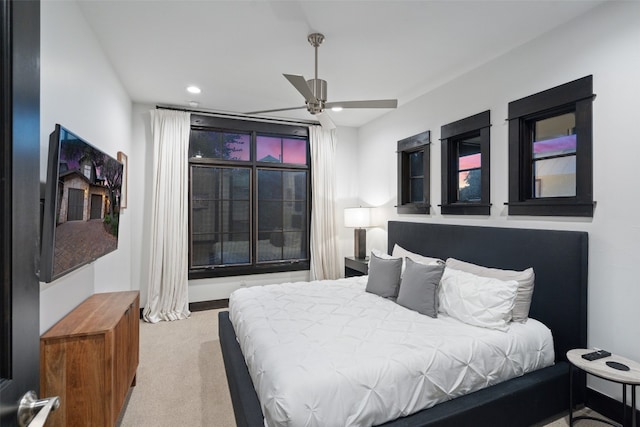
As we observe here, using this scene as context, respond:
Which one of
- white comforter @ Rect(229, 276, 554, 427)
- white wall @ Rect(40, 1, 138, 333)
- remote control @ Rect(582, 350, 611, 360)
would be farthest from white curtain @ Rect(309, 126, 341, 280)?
remote control @ Rect(582, 350, 611, 360)

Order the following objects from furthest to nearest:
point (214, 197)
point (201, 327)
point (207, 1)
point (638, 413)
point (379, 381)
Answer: point (214, 197) < point (201, 327) < point (207, 1) < point (638, 413) < point (379, 381)

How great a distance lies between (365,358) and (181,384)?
5.81 ft

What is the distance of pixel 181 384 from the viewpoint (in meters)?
2.62

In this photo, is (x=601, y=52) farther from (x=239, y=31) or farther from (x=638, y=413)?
(x=239, y=31)

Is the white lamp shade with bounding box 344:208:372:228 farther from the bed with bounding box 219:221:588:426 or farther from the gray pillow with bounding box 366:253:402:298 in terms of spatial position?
the bed with bounding box 219:221:588:426

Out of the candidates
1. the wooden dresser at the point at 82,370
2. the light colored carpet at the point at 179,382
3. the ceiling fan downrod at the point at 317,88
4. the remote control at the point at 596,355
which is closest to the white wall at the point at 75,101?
the wooden dresser at the point at 82,370

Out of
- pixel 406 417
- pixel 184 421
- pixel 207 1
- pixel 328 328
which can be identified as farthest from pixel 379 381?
pixel 207 1

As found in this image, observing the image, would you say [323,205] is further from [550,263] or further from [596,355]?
[596,355]

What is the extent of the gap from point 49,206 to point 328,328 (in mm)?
1777

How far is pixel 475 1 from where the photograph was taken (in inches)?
85.4

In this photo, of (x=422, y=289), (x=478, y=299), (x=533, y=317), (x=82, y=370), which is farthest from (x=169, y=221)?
(x=533, y=317)

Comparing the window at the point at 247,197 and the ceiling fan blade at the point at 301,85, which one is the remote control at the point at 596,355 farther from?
the window at the point at 247,197

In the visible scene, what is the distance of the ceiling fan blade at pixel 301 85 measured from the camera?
2.27 metres

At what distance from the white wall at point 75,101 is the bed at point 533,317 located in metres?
1.16
